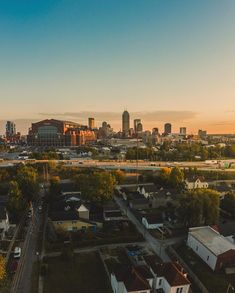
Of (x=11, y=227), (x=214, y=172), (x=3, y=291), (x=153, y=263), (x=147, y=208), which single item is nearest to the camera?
(x=3, y=291)

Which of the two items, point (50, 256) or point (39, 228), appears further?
point (39, 228)

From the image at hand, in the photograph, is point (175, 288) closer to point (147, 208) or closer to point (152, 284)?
point (152, 284)

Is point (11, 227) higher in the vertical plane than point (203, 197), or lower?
lower

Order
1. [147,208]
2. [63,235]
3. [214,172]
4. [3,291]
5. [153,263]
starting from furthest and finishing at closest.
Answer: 1. [214,172]
2. [147,208]
3. [63,235]
4. [153,263]
5. [3,291]

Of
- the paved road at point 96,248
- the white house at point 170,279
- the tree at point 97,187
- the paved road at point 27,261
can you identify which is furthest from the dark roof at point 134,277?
the tree at point 97,187

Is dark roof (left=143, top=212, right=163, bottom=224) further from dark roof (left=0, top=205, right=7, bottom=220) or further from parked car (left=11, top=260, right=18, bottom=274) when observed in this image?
dark roof (left=0, top=205, right=7, bottom=220)

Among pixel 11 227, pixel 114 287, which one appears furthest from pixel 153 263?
pixel 11 227

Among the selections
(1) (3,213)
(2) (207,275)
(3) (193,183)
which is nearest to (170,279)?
(2) (207,275)
